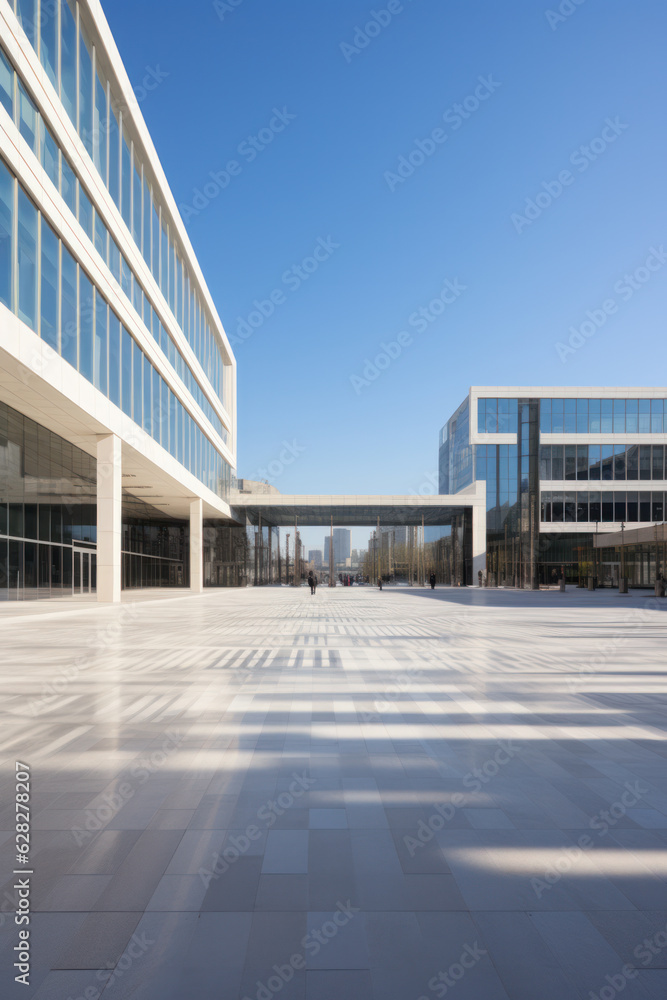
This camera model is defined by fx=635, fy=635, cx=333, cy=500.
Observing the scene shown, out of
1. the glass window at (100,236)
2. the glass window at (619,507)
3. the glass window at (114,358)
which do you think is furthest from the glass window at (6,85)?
the glass window at (619,507)

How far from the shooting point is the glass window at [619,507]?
55688 mm

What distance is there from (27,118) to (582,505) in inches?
1975

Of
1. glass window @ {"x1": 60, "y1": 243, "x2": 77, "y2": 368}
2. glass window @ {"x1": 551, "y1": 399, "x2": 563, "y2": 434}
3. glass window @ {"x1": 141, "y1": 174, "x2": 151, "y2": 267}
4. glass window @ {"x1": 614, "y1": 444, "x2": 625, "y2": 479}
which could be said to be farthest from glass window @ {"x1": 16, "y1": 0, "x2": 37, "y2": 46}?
glass window @ {"x1": 614, "y1": 444, "x2": 625, "y2": 479}

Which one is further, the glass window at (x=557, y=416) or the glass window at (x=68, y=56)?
the glass window at (x=557, y=416)

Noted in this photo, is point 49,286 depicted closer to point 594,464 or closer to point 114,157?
point 114,157

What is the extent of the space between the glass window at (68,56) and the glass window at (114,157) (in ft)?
11.8

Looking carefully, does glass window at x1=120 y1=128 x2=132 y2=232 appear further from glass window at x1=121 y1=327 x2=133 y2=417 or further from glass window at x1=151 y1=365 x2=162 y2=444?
glass window at x1=151 y1=365 x2=162 y2=444

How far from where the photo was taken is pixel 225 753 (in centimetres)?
543

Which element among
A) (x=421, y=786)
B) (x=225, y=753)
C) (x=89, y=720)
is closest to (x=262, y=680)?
(x=89, y=720)

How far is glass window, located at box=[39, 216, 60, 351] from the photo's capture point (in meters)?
18.2

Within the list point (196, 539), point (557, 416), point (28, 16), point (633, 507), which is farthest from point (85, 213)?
point (633, 507)

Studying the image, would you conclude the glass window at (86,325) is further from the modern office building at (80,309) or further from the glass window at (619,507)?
the glass window at (619,507)

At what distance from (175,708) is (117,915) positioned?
162 inches

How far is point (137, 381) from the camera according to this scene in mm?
28000
